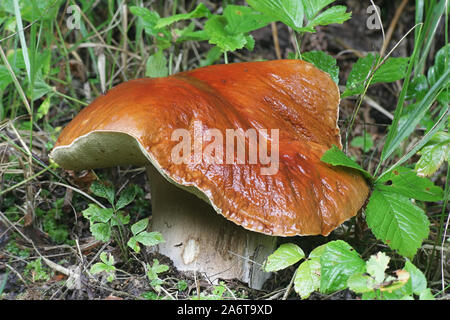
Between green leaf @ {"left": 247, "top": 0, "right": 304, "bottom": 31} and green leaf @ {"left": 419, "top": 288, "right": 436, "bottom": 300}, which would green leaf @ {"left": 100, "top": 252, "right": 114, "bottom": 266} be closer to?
green leaf @ {"left": 419, "top": 288, "right": 436, "bottom": 300}

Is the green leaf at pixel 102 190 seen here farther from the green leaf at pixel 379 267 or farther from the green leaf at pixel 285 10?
the green leaf at pixel 379 267

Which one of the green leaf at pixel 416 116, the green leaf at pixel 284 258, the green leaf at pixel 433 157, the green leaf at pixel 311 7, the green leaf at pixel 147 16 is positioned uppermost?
the green leaf at pixel 311 7

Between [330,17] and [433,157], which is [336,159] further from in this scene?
[330,17]

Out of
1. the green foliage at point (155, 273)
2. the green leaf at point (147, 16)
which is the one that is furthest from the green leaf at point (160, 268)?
the green leaf at point (147, 16)

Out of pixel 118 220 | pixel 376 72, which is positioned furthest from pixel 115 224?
pixel 376 72
